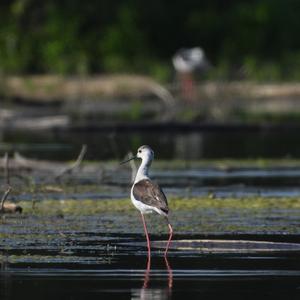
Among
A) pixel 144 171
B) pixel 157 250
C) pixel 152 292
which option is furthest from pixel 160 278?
pixel 144 171

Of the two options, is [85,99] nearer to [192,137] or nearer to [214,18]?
[214,18]

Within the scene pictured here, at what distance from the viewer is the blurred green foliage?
4766cm

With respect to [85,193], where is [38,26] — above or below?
above

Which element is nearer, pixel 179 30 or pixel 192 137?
pixel 192 137

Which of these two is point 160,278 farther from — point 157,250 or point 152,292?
point 157,250

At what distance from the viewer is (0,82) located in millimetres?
36875

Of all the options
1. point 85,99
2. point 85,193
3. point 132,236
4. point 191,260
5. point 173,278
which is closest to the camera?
point 173,278

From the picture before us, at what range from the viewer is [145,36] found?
49.2 m

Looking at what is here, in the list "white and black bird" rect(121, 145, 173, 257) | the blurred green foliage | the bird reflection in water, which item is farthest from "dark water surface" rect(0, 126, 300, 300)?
the blurred green foliage

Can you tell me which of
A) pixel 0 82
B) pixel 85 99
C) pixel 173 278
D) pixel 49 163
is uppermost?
pixel 85 99

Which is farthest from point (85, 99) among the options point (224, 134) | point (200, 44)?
point (224, 134)

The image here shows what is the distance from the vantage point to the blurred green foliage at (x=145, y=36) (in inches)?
1876

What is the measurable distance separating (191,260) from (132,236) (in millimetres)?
1775

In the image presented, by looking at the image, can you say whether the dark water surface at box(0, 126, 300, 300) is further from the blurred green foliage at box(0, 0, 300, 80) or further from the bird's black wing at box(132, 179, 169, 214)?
the blurred green foliage at box(0, 0, 300, 80)
